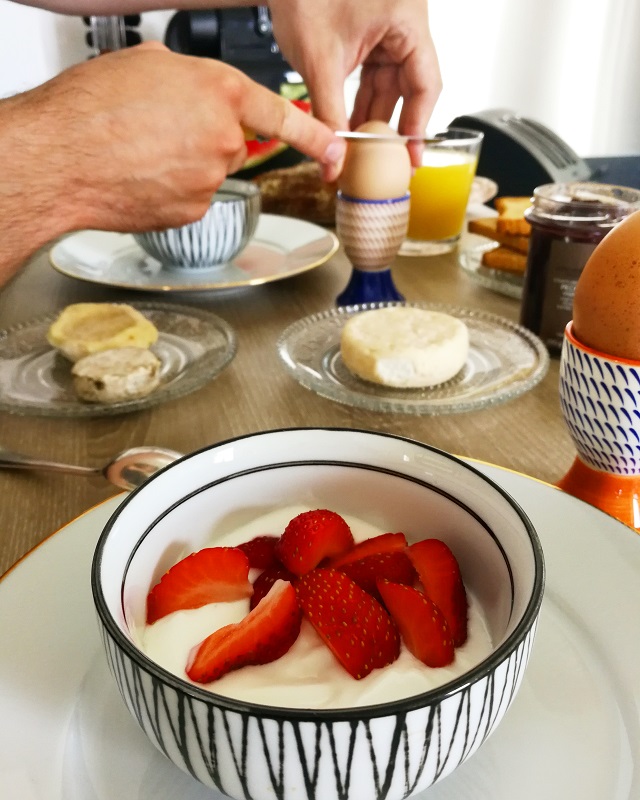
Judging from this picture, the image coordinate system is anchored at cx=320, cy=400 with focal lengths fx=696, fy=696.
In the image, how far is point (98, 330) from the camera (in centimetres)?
85

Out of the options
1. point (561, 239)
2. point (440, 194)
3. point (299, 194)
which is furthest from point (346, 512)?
point (299, 194)

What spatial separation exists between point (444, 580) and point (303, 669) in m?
0.10

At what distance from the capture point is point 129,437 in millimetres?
705

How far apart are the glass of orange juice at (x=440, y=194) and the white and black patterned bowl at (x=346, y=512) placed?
2.72 feet

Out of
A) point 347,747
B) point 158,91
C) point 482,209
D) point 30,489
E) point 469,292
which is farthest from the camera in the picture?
point 482,209

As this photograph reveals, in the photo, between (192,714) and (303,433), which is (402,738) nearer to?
(192,714)

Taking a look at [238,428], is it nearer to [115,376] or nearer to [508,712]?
[115,376]

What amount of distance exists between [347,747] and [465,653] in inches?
4.8

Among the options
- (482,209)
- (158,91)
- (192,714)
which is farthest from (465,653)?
(482,209)

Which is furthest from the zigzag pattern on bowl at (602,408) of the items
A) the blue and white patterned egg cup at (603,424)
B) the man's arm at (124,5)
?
the man's arm at (124,5)

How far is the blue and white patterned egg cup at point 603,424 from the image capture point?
499mm

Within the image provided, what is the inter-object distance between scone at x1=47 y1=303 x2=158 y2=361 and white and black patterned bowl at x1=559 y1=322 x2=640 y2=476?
1.66 feet

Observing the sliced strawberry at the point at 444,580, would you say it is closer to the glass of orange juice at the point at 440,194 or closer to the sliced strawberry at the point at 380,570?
the sliced strawberry at the point at 380,570

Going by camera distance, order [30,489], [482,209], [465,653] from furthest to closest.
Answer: [482,209] → [30,489] → [465,653]
